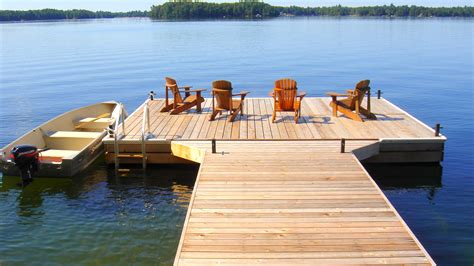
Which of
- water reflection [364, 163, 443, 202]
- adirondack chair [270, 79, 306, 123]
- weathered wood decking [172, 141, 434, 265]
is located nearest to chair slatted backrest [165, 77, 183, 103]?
adirondack chair [270, 79, 306, 123]

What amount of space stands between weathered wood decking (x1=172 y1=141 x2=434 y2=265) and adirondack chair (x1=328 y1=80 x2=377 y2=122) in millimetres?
2121

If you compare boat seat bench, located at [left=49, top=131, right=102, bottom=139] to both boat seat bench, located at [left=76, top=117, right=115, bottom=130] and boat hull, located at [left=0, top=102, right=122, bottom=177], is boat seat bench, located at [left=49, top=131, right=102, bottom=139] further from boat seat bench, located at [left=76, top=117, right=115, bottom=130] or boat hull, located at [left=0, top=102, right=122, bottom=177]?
boat seat bench, located at [left=76, top=117, right=115, bottom=130]

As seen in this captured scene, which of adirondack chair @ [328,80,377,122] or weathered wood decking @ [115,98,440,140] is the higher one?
adirondack chair @ [328,80,377,122]

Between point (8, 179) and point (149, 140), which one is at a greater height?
point (149, 140)

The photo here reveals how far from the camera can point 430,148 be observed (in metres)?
9.56

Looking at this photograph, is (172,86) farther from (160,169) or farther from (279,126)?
(279,126)

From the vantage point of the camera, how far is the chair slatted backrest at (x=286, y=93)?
10.7 metres

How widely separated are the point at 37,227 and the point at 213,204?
3.25 m

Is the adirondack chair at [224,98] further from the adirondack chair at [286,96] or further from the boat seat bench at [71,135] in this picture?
the boat seat bench at [71,135]

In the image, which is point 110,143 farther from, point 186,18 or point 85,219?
point 186,18

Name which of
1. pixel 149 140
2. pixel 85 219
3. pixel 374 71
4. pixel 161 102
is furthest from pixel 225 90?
pixel 374 71

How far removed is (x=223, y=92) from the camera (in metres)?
10.8

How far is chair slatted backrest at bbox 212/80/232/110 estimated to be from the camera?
10.8 m

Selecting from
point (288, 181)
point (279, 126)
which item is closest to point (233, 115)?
point (279, 126)
